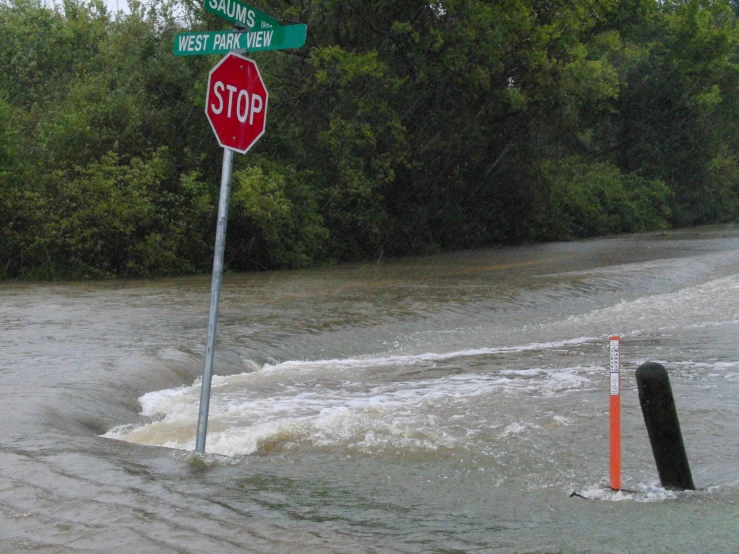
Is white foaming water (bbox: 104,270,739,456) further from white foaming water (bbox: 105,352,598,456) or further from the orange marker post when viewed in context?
the orange marker post

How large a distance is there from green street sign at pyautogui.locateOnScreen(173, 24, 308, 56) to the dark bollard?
132 inches

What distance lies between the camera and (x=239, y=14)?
6.94m

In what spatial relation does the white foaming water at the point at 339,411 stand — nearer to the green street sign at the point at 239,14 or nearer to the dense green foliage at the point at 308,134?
the green street sign at the point at 239,14

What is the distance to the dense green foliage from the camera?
23.9 metres

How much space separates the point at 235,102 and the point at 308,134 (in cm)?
2321

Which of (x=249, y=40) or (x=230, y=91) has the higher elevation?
(x=249, y=40)

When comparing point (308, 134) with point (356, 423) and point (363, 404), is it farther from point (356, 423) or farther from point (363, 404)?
point (356, 423)

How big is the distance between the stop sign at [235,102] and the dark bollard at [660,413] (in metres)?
3.15

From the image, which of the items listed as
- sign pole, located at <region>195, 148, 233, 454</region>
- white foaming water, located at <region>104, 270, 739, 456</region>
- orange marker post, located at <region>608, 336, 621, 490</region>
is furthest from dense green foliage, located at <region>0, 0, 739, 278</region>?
orange marker post, located at <region>608, 336, 621, 490</region>

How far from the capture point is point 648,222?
170 feet

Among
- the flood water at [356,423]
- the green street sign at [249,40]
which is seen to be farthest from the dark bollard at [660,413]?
the green street sign at [249,40]

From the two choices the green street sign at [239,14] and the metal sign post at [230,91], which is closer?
the green street sign at [239,14]

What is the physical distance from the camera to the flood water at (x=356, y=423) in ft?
18.2

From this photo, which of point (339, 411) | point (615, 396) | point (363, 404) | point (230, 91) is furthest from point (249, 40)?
point (363, 404)
